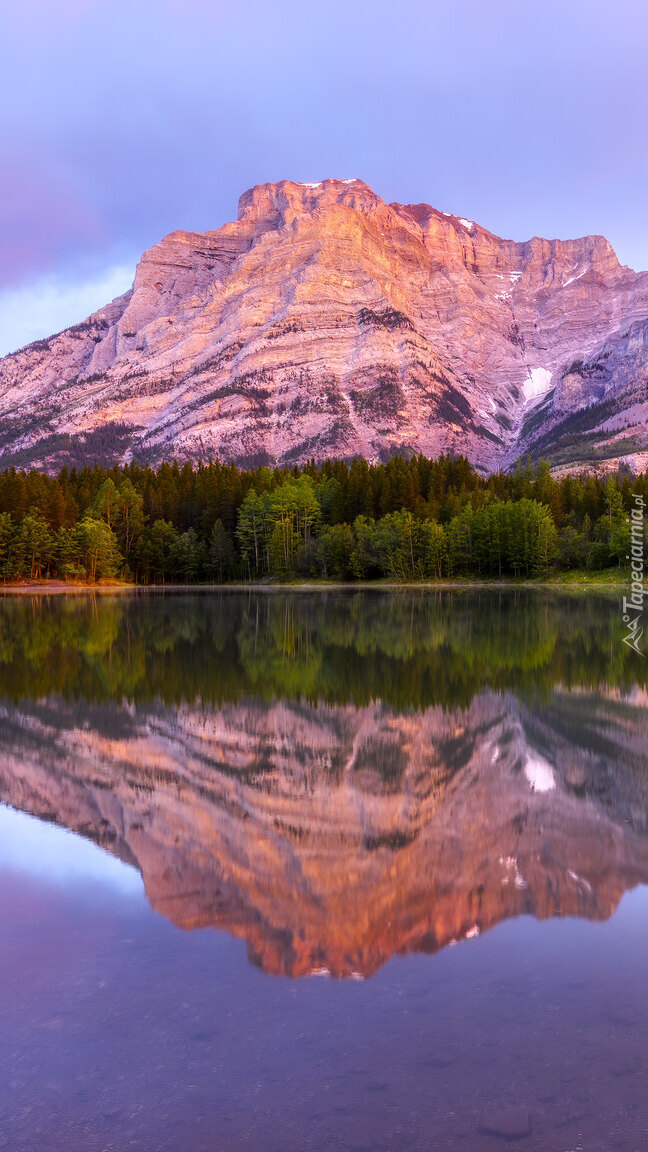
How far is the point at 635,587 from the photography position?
304ft

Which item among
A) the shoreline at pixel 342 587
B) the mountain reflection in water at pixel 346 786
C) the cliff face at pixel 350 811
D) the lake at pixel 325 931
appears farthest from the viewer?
the shoreline at pixel 342 587

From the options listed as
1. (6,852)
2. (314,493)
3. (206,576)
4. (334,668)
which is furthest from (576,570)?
(6,852)

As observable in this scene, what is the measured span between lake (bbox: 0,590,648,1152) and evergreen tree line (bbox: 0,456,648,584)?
96.1 m

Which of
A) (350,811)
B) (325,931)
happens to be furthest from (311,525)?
(325,931)

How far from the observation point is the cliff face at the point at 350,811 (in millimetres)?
8109

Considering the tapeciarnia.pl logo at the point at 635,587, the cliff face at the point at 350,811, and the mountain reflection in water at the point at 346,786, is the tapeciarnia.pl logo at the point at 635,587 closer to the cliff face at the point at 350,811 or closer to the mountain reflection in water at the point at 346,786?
the mountain reflection in water at the point at 346,786

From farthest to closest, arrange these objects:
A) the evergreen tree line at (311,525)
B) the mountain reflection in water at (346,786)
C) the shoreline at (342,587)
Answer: the evergreen tree line at (311,525), the shoreline at (342,587), the mountain reflection in water at (346,786)

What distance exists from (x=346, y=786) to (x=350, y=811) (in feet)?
4.20

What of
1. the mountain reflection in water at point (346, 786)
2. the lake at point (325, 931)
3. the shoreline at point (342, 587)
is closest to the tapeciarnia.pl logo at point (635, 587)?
the shoreline at point (342, 587)

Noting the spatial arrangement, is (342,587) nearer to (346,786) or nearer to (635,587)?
(635,587)

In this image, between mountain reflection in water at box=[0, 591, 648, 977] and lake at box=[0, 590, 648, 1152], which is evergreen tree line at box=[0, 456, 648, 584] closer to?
mountain reflection in water at box=[0, 591, 648, 977]

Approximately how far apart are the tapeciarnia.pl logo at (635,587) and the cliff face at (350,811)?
15.6m

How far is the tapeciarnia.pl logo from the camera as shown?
117 ft

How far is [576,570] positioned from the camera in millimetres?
114125
